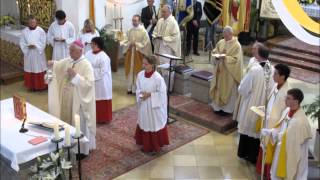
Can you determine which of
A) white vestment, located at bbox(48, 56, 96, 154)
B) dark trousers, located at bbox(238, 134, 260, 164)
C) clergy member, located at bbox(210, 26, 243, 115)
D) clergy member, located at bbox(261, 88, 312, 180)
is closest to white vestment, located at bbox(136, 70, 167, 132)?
white vestment, located at bbox(48, 56, 96, 154)

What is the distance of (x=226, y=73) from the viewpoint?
8.62m

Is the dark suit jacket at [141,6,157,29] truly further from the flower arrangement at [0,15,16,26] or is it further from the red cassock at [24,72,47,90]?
the flower arrangement at [0,15,16,26]

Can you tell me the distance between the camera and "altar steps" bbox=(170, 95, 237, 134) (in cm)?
856

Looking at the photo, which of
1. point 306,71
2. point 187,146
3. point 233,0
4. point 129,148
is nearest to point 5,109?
point 129,148

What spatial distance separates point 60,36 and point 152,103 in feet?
12.9

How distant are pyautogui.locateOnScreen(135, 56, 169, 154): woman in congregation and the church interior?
7 centimetres

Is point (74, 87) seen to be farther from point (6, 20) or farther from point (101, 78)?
point (6, 20)

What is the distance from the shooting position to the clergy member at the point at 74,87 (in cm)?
672

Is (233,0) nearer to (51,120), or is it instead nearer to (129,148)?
(129,148)

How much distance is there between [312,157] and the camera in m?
6.98

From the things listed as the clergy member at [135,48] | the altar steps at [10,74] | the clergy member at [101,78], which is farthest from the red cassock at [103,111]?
the altar steps at [10,74]

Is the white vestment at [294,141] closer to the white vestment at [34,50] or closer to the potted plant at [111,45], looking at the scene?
the white vestment at [34,50]

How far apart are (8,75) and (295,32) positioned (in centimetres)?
855

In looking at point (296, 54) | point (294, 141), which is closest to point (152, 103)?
point (294, 141)
